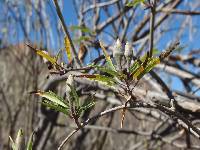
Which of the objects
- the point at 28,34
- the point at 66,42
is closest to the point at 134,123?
the point at 28,34

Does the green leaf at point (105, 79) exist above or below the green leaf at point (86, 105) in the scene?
above

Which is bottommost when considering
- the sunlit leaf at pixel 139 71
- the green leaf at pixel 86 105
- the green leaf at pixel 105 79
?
the green leaf at pixel 86 105

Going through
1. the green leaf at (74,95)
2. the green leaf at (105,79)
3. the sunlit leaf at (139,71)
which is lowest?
the green leaf at (74,95)

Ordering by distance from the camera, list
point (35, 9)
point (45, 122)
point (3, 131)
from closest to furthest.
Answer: point (45, 122)
point (35, 9)
point (3, 131)

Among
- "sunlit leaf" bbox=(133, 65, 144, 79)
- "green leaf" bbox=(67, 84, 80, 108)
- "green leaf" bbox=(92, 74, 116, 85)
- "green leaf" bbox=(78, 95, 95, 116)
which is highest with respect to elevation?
"sunlit leaf" bbox=(133, 65, 144, 79)

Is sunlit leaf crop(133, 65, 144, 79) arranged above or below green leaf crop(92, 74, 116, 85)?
above

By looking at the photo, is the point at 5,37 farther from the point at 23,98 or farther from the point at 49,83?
the point at 49,83

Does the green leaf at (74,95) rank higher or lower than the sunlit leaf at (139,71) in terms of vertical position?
lower

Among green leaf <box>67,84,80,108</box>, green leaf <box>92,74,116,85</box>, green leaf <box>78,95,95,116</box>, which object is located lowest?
green leaf <box>78,95,95,116</box>

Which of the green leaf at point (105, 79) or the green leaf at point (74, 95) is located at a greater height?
the green leaf at point (105, 79)

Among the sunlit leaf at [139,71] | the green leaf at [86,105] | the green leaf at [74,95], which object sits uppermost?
the sunlit leaf at [139,71]

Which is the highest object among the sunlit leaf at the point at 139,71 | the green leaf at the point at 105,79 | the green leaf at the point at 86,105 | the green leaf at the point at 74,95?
the sunlit leaf at the point at 139,71
